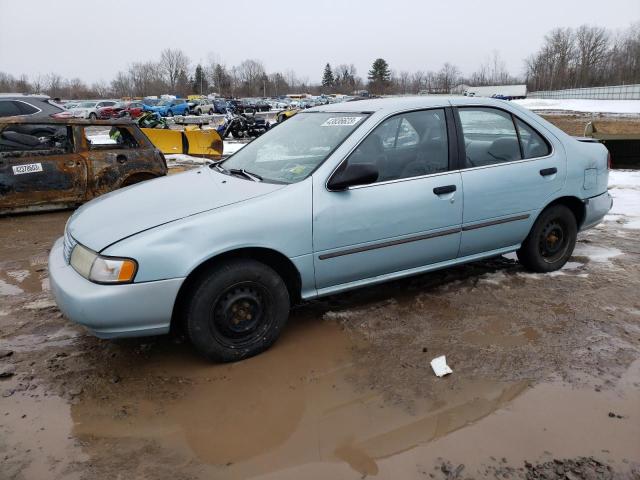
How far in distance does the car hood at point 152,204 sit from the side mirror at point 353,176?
0.36m

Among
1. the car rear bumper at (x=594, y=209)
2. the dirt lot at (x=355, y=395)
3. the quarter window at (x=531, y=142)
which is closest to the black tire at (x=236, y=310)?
the dirt lot at (x=355, y=395)

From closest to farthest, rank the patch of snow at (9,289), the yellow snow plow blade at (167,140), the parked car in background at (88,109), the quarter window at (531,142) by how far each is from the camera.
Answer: the quarter window at (531,142) → the patch of snow at (9,289) → the yellow snow plow blade at (167,140) → the parked car in background at (88,109)

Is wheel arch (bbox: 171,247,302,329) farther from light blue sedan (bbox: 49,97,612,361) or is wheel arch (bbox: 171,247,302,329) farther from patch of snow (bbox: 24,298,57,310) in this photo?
patch of snow (bbox: 24,298,57,310)

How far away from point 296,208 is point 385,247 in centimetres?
76

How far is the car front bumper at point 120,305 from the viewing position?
2.81 meters

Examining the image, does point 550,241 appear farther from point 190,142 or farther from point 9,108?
point 190,142

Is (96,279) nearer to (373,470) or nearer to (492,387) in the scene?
(373,470)

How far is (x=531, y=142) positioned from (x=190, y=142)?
11.7 metres

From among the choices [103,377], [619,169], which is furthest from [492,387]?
[619,169]

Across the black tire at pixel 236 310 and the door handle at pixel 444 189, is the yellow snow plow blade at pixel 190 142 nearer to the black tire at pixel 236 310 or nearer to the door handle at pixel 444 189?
the door handle at pixel 444 189

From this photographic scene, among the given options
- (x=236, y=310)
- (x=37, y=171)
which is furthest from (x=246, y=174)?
(x=37, y=171)

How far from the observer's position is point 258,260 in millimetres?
3295

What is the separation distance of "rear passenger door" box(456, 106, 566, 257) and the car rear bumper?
488 millimetres

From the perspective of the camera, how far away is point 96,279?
9.37 ft
